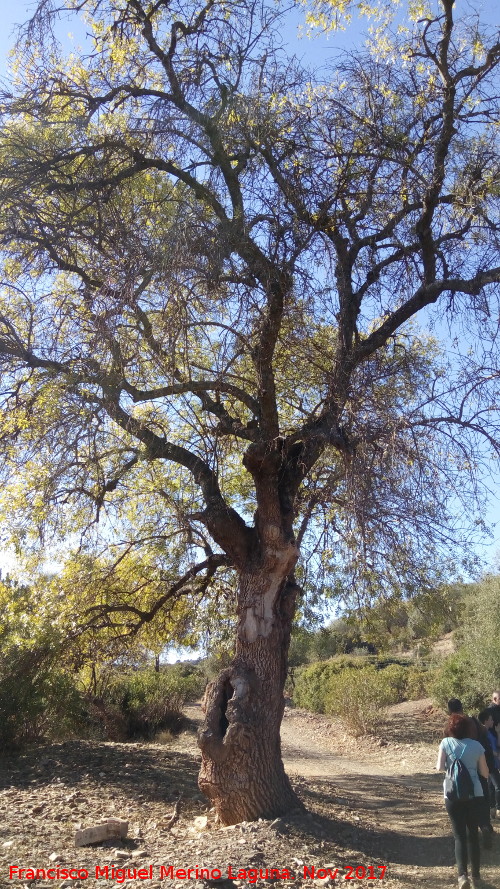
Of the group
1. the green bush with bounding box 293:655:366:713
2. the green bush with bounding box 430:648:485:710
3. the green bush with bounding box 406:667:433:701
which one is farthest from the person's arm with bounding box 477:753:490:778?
the green bush with bounding box 293:655:366:713

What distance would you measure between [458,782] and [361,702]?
1356cm

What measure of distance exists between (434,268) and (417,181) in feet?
3.25

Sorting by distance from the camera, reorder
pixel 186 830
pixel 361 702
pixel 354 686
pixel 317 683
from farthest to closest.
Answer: pixel 317 683 → pixel 354 686 → pixel 361 702 → pixel 186 830

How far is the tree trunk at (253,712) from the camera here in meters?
6.39

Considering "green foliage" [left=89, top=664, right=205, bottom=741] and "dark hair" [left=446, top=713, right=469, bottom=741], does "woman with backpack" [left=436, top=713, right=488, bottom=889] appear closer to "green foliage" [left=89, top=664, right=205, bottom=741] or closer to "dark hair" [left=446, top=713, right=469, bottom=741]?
"dark hair" [left=446, top=713, right=469, bottom=741]

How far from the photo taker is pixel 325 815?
742cm

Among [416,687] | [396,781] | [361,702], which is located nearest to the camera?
[396,781]

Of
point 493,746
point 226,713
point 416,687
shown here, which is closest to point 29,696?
point 226,713

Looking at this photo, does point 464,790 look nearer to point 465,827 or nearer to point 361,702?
point 465,827

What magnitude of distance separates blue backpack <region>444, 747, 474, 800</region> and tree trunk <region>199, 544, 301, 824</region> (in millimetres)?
1746

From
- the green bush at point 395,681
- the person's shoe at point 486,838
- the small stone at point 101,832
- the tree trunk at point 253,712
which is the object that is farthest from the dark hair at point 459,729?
the green bush at point 395,681

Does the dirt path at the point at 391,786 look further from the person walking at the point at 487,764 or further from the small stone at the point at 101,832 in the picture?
the small stone at the point at 101,832

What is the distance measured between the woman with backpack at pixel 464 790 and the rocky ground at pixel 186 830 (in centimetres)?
Result: 31

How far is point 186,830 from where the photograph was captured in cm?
649
